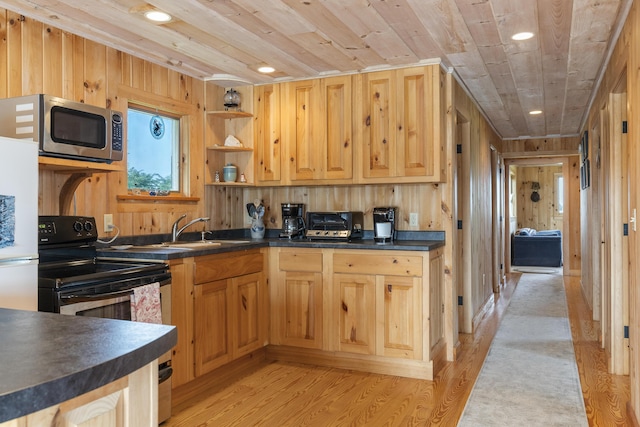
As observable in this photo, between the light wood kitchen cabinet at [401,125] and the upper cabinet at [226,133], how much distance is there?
3.22ft

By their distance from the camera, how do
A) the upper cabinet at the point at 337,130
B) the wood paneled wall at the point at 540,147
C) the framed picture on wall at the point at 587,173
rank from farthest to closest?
the wood paneled wall at the point at 540,147, the framed picture on wall at the point at 587,173, the upper cabinet at the point at 337,130

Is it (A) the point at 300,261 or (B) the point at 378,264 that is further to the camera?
(A) the point at 300,261

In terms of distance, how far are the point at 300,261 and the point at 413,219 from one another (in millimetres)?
963

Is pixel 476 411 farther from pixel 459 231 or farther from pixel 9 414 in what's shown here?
pixel 9 414

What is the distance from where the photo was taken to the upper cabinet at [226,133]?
13.9 ft

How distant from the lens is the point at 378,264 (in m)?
3.63

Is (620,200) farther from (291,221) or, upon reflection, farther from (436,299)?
(291,221)

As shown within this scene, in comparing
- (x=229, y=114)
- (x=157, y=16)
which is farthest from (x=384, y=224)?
(x=157, y=16)

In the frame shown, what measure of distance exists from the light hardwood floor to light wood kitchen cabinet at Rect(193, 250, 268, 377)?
0.22m

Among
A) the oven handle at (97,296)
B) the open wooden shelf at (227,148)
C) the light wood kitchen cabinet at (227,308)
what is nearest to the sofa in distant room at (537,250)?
the open wooden shelf at (227,148)

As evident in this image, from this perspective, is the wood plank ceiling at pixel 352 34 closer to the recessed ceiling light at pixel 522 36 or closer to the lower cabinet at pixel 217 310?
the recessed ceiling light at pixel 522 36

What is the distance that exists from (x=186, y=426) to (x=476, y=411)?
63.6 inches

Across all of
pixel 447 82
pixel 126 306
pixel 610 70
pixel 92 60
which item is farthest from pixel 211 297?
pixel 610 70

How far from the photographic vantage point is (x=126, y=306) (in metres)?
2.61
